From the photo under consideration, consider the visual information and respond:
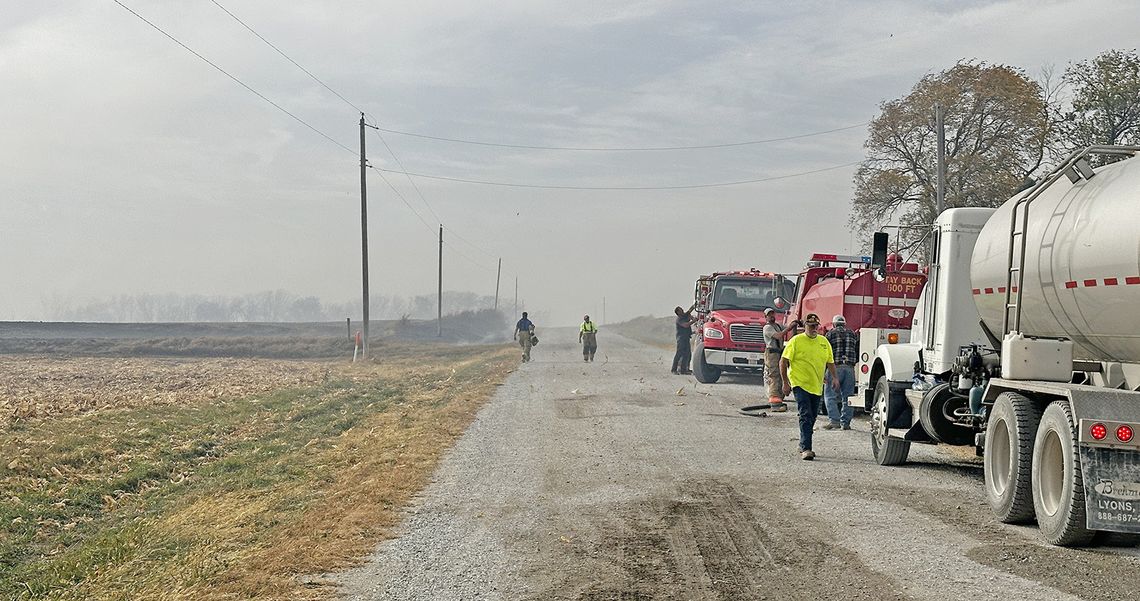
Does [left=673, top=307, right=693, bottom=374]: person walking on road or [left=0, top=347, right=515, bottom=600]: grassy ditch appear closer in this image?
[left=0, top=347, right=515, bottom=600]: grassy ditch

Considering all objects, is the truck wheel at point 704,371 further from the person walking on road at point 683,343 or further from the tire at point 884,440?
the tire at point 884,440

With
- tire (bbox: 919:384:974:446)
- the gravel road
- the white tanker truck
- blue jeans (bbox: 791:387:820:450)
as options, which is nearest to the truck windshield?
the gravel road

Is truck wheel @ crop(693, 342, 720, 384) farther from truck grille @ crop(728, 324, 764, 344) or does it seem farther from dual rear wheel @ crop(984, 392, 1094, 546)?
dual rear wheel @ crop(984, 392, 1094, 546)

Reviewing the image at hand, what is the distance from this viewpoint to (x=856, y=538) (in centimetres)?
834

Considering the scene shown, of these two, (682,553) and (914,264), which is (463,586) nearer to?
(682,553)

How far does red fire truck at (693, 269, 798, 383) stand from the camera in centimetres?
2745

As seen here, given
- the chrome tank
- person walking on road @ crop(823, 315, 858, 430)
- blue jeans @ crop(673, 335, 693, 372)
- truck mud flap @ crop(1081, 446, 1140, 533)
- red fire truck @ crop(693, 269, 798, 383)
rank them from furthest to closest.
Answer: blue jeans @ crop(673, 335, 693, 372)
red fire truck @ crop(693, 269, 798, 383)
person walking on road @ crop(823, 315, 858, 430)
the chrome tank
truck mud flap @ crop(1081, 446, 1140, 533)

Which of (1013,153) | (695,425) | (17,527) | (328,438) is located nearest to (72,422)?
(328,438)

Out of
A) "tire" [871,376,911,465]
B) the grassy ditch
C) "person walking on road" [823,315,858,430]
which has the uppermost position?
"person walking on road" [823,315,858,430]

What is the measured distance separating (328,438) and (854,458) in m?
8.15

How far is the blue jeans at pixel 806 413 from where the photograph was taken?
13297 mm

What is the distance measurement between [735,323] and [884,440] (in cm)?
1477

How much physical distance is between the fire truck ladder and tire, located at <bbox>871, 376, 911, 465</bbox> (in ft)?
9.31

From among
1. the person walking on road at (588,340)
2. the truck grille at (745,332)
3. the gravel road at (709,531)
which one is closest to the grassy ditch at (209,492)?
the gravel road at (709,531)
